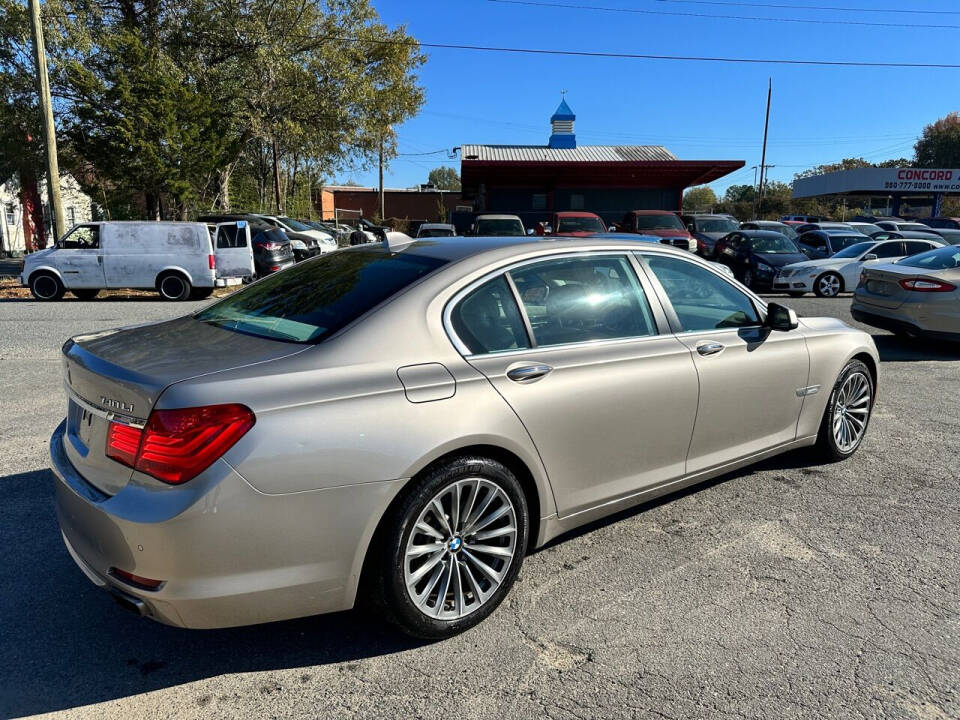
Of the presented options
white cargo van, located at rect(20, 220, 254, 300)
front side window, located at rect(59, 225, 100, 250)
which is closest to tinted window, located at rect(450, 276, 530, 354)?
white cargo van, located at rect(20, 220, 254, 300)

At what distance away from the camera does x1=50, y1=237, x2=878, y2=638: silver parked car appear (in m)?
2.37

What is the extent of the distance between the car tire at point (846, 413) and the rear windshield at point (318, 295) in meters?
3.02

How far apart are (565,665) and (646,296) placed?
1883 mm

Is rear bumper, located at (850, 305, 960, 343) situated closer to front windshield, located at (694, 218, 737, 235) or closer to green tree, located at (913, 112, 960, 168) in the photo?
front windshield, located at (694, 218, 737, 235)

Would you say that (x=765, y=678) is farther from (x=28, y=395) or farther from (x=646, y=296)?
(x=28, y=395)

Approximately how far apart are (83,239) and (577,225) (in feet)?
40.3

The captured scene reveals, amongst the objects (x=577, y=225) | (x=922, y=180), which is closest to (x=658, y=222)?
(x=577, y=225)

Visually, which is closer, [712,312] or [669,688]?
[669,688]

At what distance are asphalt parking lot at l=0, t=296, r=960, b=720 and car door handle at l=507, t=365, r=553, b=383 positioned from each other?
1.01 m

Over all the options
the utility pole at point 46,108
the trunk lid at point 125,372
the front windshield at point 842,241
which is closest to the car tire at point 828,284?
the front windshield at point 842,241

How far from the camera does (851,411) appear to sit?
16.2 feet

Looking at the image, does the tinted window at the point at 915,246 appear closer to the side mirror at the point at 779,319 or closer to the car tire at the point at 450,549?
the side mirror at the point at 779,319

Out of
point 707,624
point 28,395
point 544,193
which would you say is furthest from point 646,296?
point 544,193

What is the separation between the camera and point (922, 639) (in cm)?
291
